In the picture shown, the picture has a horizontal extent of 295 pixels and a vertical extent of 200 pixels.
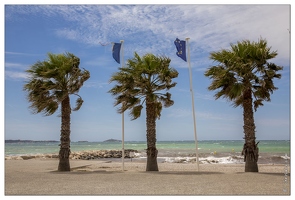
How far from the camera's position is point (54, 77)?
1211 centimetres

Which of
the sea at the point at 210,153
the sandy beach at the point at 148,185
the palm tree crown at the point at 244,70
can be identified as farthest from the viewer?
the sea at the point at 210,153

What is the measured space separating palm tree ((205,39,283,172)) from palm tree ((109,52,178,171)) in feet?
5.40

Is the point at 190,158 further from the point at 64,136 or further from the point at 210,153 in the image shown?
the point at 64,136

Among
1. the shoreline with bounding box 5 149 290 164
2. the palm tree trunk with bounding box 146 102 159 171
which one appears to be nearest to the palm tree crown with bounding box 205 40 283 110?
the palm tree trunk with bounding box 146 102 159 171

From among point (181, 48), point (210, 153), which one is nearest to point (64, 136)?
point (181, 48)

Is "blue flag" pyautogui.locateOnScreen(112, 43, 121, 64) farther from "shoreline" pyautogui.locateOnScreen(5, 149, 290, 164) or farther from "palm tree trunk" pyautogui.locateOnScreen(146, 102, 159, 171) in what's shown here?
"shoreline" pyautogui.locateOnScreen(5, 149, 290, 164)

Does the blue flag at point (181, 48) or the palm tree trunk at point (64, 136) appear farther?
the palm tree trunk at point (64, 136)

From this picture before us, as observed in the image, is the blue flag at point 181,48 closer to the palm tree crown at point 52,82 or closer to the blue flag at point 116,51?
the blue flag at point 116,51

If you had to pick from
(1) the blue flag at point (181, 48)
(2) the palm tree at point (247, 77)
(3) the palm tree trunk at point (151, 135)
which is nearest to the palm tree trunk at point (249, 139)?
(2) the palm tree at point (247, 77)

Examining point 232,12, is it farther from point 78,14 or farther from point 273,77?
point 78,14

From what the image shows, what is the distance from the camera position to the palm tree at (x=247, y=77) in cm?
1098

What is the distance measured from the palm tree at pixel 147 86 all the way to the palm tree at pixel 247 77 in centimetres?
165

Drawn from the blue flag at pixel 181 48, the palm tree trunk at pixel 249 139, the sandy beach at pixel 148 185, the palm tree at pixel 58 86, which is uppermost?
the blue flag at pixel 181 48

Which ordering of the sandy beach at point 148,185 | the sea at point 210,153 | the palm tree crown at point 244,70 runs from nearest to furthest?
1. the sandy beach at point 148,185
2. the palm tree crown at point 244,70
3. the sea at point 210,153
